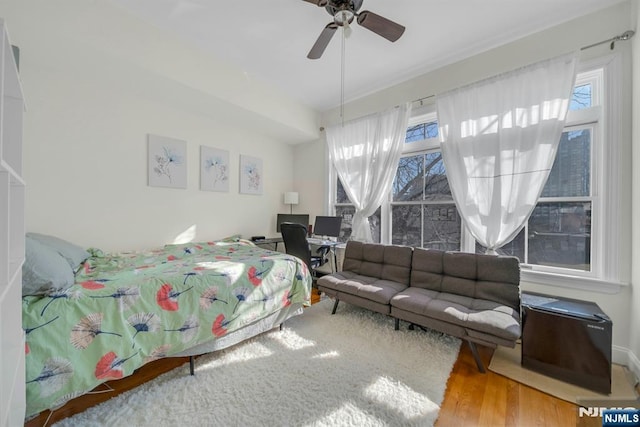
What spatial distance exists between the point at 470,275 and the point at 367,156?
1969 millimetres

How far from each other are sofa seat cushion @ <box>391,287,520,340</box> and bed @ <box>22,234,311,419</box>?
3.42 feet

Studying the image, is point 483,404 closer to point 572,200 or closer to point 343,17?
point 572,200

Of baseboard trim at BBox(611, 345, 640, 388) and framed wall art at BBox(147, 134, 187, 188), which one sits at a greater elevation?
framed wall art at BBox(147, 134, 187, 188)

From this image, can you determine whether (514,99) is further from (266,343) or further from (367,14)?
(266,343)

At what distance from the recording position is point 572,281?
A: 87.2 inches

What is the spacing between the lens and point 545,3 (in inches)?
84.8

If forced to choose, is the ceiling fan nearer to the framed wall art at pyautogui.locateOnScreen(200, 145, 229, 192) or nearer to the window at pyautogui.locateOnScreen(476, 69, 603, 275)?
the window at pyautogui.locateOnScreen(476, 69, 603, 275)

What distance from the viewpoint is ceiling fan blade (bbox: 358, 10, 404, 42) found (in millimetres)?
1863

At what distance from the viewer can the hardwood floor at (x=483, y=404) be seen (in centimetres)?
144

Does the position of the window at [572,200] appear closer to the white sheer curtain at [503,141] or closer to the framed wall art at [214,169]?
the white sheer curtain at [503,141]

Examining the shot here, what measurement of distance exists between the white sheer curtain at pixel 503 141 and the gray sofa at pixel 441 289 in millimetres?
375

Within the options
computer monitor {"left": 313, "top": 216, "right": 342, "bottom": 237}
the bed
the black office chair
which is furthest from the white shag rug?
computer monitor {"left": 313, "top": 216, "right": 342, "bottom": 237}

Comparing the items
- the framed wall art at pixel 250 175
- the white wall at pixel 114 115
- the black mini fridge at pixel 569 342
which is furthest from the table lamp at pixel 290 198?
the black mini fridge at pixel 569 342

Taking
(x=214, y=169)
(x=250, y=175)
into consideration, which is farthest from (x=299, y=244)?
(x=214, y=169)
